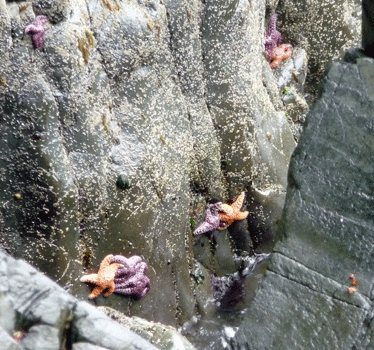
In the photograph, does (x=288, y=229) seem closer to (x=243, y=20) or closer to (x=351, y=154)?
(x=351, y=154)

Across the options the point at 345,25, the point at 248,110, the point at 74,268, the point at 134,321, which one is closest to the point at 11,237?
the point at 74,268

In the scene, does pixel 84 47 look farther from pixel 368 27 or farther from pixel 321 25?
pixel 321 25

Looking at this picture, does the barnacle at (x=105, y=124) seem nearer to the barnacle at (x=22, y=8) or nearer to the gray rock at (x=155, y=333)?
the barnacle at (x=22, y=8)

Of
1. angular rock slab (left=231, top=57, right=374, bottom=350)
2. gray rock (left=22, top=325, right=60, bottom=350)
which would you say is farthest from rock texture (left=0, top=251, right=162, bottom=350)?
angular rock slab (left=231, top=57, right=374, bottom=350)

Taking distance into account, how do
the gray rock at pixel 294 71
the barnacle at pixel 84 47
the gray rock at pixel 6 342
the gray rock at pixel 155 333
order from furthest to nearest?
the gray rock at pixel 294 71, the barnacle at pixel 84 47, the gray rock at pixel 155 333, the gray rock at pixel 6 342

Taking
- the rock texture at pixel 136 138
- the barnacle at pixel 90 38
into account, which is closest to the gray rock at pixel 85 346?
the rock texture at pixel 136 138

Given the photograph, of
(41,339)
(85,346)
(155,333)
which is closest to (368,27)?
(85,346)
